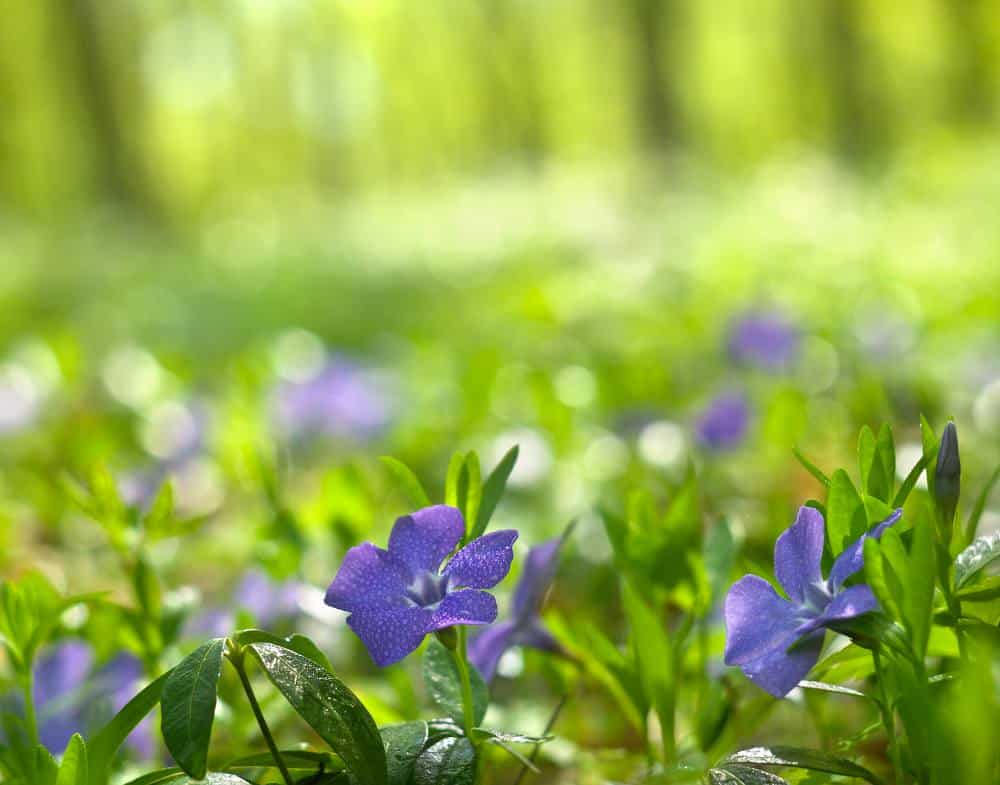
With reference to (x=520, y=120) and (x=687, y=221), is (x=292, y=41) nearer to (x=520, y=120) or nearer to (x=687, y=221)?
(x=520, y=120)

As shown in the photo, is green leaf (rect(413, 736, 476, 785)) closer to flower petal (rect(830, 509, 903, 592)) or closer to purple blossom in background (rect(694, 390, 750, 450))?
flower petal (rect(830, 509, 903, 592))

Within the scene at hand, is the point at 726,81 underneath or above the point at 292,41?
underneath

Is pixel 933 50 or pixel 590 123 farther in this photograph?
pixel 590 123

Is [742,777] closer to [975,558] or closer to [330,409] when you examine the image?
[975,558]

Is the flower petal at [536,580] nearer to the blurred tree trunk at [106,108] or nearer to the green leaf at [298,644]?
the green leaf at [298,644]

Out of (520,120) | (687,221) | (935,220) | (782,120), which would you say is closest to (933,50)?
(782,120)

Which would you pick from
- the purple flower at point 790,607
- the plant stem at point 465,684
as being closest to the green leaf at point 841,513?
the purple flower at point 790,607
